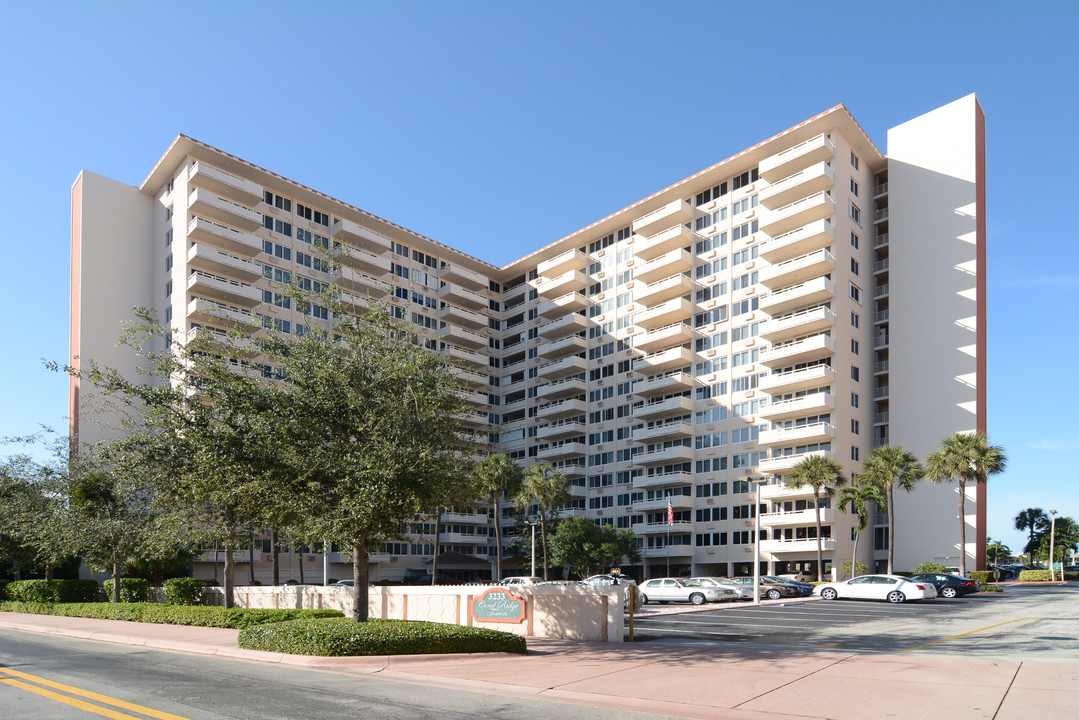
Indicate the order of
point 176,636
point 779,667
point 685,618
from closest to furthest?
point 779,667
point 176,636
point 685,618

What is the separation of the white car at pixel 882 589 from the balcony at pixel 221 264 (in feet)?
182

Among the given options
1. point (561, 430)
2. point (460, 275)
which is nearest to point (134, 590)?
point (561, 430)

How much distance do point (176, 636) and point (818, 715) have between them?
64.1 feet

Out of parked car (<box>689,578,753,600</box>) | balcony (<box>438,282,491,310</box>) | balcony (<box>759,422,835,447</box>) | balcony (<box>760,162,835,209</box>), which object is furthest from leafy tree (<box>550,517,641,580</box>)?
balcony (<box>760,162,835,209</box>)

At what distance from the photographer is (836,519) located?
218ft

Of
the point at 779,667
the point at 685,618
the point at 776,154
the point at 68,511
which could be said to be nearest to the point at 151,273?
the point at 68,511

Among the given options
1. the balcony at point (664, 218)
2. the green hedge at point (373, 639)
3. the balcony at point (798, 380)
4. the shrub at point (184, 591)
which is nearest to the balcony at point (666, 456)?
the balcony at point (798, 380)

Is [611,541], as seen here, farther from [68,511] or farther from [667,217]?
[68,511]

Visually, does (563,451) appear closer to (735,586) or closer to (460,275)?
(460,275)

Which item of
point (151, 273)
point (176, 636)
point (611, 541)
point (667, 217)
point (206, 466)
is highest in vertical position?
point (667, 217)

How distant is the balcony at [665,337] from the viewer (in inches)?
3123

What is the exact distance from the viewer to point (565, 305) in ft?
305

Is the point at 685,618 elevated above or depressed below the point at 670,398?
below

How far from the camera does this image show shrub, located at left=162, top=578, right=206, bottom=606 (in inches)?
1384
